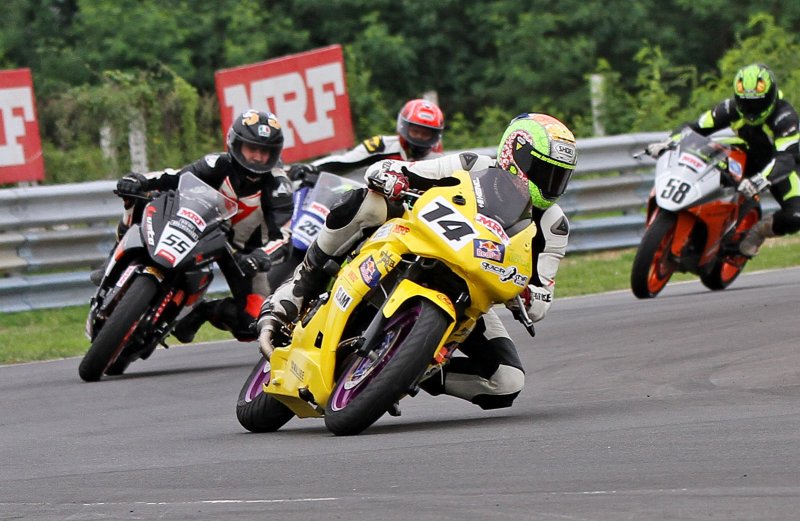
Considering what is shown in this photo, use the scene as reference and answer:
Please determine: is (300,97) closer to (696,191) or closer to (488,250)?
(696,191)

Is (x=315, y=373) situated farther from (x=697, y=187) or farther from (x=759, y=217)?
(x=759, y=217)

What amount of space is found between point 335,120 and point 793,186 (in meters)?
5.71

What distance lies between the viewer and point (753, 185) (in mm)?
12445

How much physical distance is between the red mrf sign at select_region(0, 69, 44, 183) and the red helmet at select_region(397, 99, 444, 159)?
209 inches

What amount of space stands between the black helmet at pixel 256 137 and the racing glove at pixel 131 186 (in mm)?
590

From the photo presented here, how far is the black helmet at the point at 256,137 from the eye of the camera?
9.87m

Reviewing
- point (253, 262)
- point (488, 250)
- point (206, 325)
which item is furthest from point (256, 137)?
point (206, 325)

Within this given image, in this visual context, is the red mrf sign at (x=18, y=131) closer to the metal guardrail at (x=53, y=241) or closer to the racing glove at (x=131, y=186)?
the metal guardrail at (x=53, y=241)

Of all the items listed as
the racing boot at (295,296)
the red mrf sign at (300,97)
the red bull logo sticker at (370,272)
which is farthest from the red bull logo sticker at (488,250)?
the red mrf sign at (300,97)

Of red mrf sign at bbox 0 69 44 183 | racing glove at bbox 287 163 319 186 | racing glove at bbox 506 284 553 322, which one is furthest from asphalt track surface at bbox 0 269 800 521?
red mrf sign at bbox 0 69 44 183

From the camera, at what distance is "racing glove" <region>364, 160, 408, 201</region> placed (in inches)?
263

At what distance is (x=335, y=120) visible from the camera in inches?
667

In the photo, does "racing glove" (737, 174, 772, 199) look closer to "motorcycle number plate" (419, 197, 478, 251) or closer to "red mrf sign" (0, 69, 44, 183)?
"motorcycle number plate" (419, 197, 478, 251)

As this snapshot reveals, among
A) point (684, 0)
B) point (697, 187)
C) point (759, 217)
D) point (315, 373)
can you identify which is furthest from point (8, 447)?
point (684, 0)
